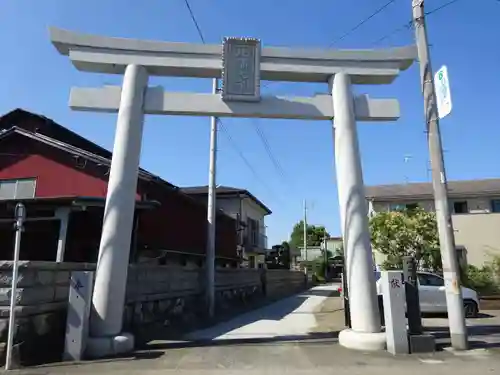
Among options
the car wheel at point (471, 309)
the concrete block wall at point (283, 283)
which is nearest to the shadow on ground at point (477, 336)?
the car wheel at point (471, 309)

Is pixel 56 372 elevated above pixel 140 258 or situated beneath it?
situated beneath

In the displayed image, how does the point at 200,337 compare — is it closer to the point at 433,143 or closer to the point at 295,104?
the point at 295,104

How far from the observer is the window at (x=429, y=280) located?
14.9m

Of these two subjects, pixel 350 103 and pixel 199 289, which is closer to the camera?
pixel 350 103

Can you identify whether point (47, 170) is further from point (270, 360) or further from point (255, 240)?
point (255, 240)

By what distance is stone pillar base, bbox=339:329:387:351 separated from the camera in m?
8.64

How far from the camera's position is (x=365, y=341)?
8.66 m

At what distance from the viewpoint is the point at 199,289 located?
50.9 ft

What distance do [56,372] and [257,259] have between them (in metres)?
30.3

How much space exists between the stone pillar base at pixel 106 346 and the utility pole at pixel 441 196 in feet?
22.0

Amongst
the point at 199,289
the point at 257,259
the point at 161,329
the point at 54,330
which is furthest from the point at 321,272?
the point at 54,330

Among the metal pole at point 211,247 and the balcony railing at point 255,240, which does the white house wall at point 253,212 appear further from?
the metal pole at point 211,247

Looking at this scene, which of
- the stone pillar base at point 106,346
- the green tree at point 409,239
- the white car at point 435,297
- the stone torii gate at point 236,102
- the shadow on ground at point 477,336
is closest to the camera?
the stone pillar base at point 106,346

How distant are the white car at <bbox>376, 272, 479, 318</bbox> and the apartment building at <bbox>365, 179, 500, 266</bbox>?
32.1 ft
